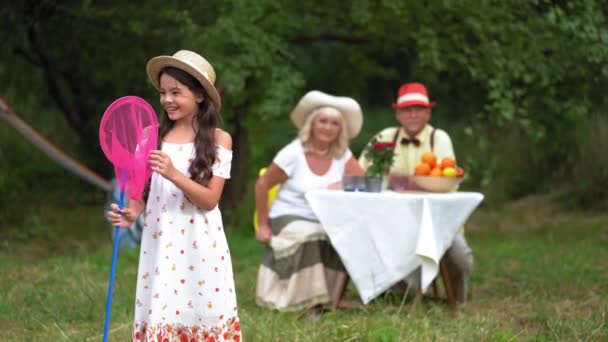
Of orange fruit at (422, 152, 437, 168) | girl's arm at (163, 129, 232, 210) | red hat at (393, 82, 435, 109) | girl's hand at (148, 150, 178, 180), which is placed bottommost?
girl's arm at (163, 129, 232, 210)

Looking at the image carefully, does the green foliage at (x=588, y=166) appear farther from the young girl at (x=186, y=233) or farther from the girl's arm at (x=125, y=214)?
the girl's arm at (x=125, y=214)

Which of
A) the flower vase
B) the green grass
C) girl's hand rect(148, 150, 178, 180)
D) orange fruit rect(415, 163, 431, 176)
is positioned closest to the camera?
girl's hand rect(148, 150, 178, 180)

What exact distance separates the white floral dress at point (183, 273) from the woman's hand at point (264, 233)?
226cm

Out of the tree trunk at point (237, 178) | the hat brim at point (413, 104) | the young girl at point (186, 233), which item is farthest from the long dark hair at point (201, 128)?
the tree trunk at point (237, 178)

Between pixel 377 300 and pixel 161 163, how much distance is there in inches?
107

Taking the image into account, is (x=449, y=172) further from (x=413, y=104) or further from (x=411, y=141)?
(x=413, y=104)

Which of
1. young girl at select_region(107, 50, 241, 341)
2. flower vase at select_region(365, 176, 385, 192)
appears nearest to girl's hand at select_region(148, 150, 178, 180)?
young girl at select_region(107, 50, 241, 341)

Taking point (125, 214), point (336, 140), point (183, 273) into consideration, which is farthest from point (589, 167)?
point (125, 214)

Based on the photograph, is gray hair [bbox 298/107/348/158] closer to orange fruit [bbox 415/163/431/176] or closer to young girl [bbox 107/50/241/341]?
orange fruit [bbox 415/163/431/176]

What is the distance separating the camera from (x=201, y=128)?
3568 mm

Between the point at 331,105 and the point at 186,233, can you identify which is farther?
the point at 331,105

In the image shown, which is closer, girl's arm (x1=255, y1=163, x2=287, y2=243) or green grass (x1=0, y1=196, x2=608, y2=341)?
green grass (x1=0, y1=196, x2=608, y2=341)

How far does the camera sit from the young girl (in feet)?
11.4

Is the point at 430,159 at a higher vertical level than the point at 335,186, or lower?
higher
